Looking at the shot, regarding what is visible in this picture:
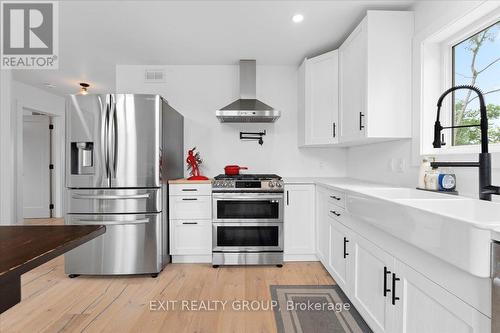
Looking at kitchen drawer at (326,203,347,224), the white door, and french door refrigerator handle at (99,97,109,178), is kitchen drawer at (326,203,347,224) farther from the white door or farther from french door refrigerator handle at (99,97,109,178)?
the white door

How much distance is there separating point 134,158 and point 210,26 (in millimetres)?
1493

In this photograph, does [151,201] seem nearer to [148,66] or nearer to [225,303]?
[225,303]

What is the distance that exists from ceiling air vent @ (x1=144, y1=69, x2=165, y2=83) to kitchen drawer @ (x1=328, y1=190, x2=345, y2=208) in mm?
2644

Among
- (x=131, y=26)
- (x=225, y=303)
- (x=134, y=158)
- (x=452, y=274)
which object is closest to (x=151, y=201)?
(x=134, y=158)

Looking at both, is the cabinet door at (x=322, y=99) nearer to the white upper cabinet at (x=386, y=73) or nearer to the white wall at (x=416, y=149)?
the white wall at (x=416, y=149)

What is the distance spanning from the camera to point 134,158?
8.66 ft

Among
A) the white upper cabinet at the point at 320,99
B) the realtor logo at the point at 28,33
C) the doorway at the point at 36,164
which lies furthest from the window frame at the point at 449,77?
the doorway at the point at 36,164

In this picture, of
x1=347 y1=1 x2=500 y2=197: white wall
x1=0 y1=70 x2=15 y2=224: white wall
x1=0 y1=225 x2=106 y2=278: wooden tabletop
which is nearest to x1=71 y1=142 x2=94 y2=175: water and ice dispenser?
x1=0 y1=70 x2=15 y2=224: white wall

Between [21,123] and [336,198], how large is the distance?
525 centimetres

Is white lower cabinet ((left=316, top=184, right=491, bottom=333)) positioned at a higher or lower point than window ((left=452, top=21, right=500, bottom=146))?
lower

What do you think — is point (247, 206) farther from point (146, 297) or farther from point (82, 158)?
point (82, 158)

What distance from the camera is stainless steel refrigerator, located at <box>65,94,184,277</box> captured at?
2.62 meters

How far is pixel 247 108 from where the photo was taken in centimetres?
320

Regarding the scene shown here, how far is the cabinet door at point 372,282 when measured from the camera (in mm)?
1460
